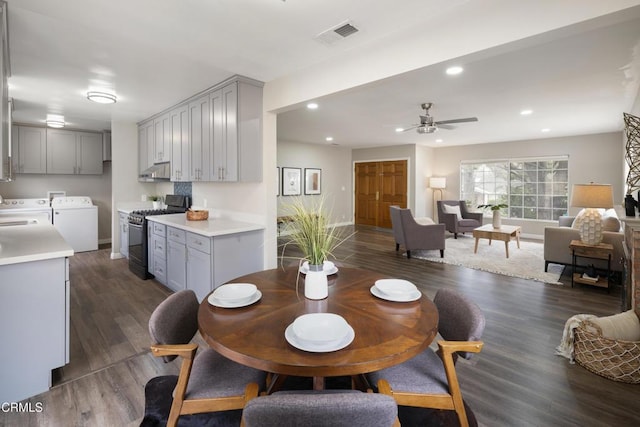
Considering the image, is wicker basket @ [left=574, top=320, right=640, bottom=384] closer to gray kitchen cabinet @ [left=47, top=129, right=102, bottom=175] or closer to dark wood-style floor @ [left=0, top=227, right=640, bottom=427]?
dark wood-style floor @ [left=0, top=227, right=640, bottom=427]

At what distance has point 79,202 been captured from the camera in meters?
6.01

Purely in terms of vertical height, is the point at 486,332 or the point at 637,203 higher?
the point at 637,203

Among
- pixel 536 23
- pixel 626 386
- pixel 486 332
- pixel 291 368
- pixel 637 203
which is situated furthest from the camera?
pixel 486 332

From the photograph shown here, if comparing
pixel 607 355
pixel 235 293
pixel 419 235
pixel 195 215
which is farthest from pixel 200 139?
pixel 607 355

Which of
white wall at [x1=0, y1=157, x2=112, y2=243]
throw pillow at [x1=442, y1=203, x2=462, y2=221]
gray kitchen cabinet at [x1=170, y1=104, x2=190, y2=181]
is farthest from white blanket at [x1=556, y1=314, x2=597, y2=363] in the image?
white wall at [x1=0, y1=157, x2=112, y2=243]

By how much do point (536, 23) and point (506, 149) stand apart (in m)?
7.13

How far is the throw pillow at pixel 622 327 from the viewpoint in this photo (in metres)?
2.22

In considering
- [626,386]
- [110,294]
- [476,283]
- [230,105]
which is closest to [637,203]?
[626,386]

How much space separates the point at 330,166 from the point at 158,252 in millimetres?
5949

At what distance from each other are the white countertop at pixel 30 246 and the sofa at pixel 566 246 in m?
5.71

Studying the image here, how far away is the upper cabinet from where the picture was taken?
3.31 m

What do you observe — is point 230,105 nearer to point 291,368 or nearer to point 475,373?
point 291,368

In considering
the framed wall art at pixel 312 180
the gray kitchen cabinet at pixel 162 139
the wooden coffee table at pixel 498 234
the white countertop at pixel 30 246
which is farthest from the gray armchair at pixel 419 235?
the white countertop at pixel 30 246

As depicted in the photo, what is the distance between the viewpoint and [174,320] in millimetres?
Result: 1443
